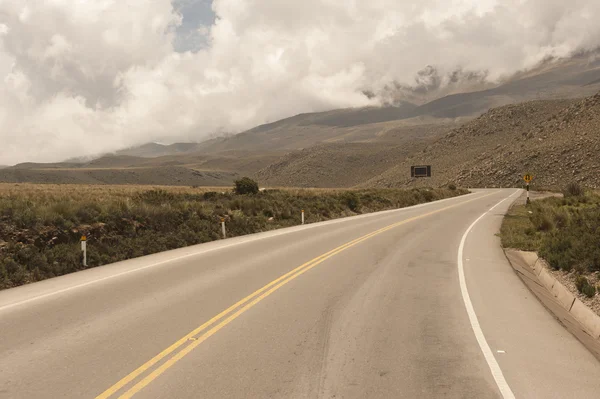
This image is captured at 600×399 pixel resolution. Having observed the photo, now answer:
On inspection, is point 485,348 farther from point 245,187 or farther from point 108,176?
point 108,176

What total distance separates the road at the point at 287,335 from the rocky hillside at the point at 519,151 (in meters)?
77.8

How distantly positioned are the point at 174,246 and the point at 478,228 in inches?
565

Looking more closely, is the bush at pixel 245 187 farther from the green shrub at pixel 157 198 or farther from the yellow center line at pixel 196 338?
the yellow center line at pixel 196 338

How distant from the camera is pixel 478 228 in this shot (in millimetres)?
23359

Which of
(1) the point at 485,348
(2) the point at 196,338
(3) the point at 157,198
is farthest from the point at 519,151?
(2) the point at 196,338

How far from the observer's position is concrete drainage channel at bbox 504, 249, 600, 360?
314 inches

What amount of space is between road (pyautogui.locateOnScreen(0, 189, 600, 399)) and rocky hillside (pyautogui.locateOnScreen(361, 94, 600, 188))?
7780 centimetres

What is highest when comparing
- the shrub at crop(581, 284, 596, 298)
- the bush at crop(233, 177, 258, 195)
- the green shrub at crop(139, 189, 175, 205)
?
the bush at crop(233, 177, 258, 195)

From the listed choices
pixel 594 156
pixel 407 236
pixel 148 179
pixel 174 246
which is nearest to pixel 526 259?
pixel 407 236

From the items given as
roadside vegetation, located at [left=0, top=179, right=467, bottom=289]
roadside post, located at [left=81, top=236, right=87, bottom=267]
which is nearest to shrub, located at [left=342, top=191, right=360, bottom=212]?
roadside vegetation, located at [left=0, top=179, right=467, bottom=289]

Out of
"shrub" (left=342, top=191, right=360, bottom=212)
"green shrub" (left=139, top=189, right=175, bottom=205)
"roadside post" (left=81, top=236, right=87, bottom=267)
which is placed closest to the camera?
"roadside post" (left=81, top=236, right=87, bottom=267)

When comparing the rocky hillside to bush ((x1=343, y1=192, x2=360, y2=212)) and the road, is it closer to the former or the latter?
bush ((x1=343, y1=192, x2=360, y2=212))

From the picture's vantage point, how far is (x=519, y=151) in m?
103

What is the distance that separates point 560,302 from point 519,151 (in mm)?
101454
